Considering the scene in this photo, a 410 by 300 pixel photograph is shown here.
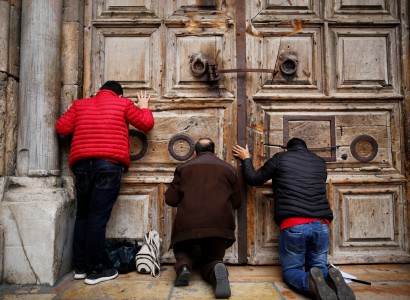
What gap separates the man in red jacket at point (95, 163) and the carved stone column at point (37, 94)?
0.63ft

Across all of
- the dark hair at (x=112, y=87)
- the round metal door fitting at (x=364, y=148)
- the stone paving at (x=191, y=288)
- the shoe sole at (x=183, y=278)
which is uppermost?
the dark hair at (x=112, y=87)

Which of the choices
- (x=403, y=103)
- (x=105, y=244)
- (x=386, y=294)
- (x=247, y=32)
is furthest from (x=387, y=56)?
(x=105, y=244)

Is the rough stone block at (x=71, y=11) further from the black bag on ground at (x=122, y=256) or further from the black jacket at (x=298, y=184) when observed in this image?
the black jacket at (x=298, y=184)

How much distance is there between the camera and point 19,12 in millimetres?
3590

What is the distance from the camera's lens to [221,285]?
2785 millimetres

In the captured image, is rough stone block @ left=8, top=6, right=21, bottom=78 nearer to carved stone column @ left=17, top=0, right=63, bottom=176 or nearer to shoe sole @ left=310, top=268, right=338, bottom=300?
carved stone column @ left=17, top=0, right=63, bottom=176

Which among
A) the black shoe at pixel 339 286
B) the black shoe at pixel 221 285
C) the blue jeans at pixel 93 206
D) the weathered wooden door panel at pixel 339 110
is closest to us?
the black shoe at pixel 339 286

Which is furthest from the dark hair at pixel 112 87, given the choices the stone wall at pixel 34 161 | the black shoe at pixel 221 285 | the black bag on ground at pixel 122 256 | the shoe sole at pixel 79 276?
the black shoe at pixel 221 285

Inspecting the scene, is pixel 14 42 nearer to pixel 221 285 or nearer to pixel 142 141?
pixel 142 141

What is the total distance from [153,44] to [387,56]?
8.85 ft

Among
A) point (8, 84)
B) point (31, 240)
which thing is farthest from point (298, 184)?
point (8, 84)

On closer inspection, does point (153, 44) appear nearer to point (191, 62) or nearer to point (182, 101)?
point (191, 62)

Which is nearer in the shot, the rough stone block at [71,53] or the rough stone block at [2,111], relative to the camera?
the rough stone block at [2,111]

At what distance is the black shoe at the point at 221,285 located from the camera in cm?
276
